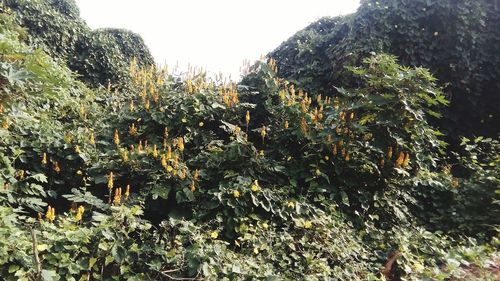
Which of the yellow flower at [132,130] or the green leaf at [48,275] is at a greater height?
the yellow flower at [132,130]

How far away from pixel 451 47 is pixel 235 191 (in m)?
5.25

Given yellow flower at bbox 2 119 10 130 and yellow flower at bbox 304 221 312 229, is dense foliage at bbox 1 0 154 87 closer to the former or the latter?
yellow flower at bbox 2 119 10 130

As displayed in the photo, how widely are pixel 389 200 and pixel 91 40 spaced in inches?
340

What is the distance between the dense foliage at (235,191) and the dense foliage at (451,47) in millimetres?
1859

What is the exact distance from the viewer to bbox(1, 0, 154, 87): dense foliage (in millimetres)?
8367

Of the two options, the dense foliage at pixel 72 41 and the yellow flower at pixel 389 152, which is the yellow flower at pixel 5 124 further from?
the dense foliage at pixel 72 41

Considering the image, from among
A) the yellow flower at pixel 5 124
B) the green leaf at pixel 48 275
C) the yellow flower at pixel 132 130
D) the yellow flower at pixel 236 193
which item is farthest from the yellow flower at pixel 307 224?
the yellow flower at pixel 5 124

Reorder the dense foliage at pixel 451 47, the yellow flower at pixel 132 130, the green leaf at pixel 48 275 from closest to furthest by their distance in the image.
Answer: the green leaf at pixel 48 275 → the yellow flower at pixel 132 130 → the dense foliage at pixel 451 47

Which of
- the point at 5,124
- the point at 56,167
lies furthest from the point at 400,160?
the point at 5,124

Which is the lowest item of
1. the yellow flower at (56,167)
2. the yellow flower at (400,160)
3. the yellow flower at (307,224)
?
the yellow flower at (307,224)

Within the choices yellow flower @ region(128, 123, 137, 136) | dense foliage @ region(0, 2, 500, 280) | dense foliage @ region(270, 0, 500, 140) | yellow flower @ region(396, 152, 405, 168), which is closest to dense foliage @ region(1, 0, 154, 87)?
dense foliage @ region(0, 2, 500, 280)

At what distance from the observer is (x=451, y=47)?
255 inches

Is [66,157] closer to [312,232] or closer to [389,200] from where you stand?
[312,232]

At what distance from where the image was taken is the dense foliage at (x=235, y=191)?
8.59ft
